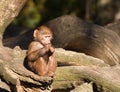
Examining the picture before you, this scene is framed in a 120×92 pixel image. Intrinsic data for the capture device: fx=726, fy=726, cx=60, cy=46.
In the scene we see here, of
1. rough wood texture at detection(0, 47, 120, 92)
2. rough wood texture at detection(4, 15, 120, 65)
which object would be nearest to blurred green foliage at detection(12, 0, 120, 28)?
rough wood texture at detection(4, 15, 120, 65)

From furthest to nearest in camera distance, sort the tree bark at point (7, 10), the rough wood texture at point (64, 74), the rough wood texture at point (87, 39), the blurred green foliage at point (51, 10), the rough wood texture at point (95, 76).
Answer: the blurred green foliage at point (51, 10)
the rough wood texture at point (87, 39)
the tree bark at point (7, 10)
the rough wood texture at point (95, 76)
the rough wood texture at point (64, 74)

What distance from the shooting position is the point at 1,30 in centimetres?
587

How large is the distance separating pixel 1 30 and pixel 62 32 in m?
0.62

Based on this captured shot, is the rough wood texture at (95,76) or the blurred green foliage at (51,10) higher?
the blurred green foliage at (51,10)

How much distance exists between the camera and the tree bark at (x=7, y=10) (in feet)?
19.2

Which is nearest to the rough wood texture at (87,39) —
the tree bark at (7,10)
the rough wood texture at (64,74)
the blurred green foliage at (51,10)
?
the rough wood texture at (64,74)

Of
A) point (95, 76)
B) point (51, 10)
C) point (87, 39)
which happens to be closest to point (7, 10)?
point (87, 39)

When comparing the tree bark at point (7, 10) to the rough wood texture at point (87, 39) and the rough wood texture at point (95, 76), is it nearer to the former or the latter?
the rough wood texture at point (87, 39)

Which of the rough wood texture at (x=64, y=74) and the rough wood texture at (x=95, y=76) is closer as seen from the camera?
the rough wood texture at (x=64, y=74)

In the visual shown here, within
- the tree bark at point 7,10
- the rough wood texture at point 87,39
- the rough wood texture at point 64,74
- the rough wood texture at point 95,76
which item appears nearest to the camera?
the rough wood texture at point 64,74

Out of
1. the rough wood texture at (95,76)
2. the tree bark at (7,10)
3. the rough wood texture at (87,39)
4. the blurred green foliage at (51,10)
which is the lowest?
the rough wood texture at (95,76)

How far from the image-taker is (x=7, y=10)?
588cm

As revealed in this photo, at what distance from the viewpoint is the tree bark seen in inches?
230

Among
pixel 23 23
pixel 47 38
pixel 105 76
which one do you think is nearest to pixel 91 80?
pixel 105 76
